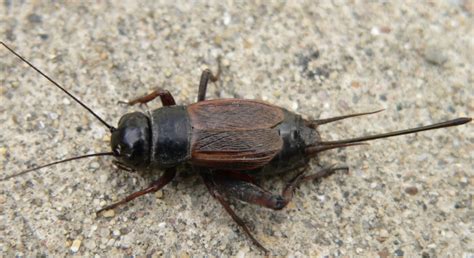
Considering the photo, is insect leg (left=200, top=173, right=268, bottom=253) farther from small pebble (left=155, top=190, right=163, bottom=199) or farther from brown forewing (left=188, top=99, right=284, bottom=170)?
small pebble (left=155, top=190, right=163, bottom=199)

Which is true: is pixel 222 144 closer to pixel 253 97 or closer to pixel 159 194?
pixel 159 194

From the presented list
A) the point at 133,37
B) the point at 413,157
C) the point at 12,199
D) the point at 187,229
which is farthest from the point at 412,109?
the point at 12,199

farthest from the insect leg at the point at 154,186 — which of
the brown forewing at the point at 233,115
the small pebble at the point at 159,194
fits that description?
the brown forewing at the point at 233,115

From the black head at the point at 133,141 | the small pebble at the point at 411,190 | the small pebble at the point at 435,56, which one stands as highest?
the small pebble at the point at 435,56

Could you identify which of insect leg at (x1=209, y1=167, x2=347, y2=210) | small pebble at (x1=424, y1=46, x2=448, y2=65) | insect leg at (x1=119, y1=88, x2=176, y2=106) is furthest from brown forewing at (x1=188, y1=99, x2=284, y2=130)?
small pebble at (x1=424, y1=46, x2=448, y2=65)

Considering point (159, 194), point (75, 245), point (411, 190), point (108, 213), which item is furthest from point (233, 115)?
point (411, 190)

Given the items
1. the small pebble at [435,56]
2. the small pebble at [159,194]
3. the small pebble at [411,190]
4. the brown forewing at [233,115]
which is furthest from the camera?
the small pebble at [435,56]

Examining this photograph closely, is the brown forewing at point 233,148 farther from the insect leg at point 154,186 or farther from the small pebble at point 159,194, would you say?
the small pebble at point 159,194
